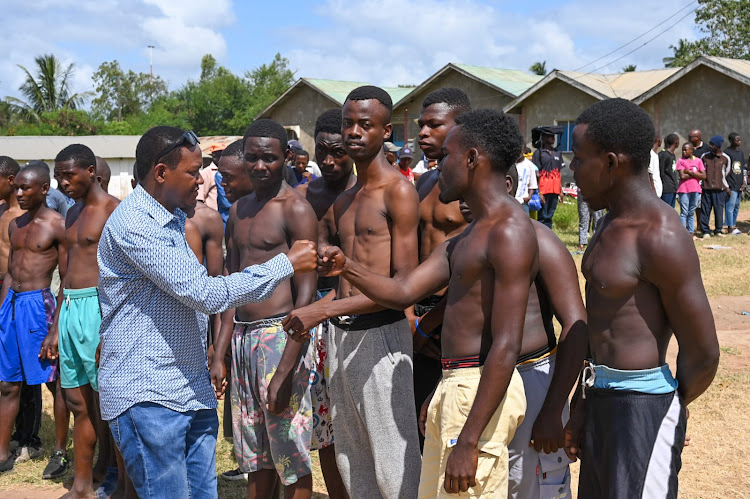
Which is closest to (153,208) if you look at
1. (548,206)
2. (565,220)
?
(548,206)

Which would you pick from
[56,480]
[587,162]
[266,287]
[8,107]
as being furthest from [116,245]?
[8,107]

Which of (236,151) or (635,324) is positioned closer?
(635,324)

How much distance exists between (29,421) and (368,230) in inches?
152

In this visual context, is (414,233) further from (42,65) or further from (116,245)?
(42,65)

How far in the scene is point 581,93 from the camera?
24.5 meters

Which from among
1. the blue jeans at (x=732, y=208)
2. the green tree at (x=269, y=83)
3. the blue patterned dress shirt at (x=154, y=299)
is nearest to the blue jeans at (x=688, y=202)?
the blue jeans at (x=732, y=208)

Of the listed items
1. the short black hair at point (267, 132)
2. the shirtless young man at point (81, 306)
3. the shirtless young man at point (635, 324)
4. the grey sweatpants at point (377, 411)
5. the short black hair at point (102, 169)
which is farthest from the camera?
the short black hair at point (102, 169)

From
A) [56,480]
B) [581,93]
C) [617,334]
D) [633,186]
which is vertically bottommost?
[56,480]

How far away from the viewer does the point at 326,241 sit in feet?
14.1

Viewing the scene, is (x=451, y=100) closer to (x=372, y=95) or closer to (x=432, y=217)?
(x=372, y=95)

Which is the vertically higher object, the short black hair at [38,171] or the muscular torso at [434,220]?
the short black hair at [38,171]

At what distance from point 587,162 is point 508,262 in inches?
20.8

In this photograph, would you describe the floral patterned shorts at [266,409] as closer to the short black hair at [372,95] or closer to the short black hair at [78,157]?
the short black hair at [372,95]

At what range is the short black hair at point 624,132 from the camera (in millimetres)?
2783
